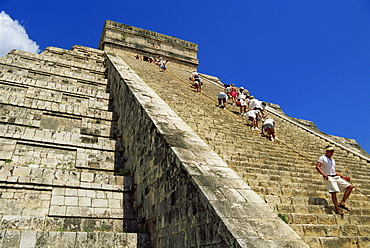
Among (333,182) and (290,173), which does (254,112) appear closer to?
(290,173)

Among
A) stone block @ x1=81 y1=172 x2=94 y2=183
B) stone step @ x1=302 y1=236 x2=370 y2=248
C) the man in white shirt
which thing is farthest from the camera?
A: stone block @ x1=81 y1=172 x2=94 y2=183

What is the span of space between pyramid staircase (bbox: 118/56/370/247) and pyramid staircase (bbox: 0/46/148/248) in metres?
2.25

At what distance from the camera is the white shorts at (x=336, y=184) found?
16.1ft

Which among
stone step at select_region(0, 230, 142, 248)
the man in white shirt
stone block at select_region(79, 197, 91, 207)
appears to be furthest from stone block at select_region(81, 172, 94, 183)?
the man in white shirt

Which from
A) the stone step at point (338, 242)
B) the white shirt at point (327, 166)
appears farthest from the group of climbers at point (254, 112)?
the stone step at point (338, 242)

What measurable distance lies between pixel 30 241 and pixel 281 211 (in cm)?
379

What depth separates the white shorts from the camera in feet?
16.1

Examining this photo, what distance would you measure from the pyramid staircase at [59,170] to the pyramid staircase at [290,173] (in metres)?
2.25

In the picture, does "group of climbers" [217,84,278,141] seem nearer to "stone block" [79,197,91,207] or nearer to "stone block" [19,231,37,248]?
"stone block" [79,197,91,207]

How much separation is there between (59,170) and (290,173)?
4.75m

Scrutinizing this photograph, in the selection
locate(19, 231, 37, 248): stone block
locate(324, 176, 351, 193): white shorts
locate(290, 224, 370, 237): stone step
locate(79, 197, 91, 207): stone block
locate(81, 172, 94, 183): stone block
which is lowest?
locate(19, 231, 37, 248): stone block

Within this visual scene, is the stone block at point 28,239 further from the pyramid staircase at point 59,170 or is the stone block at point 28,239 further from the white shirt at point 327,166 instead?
the white shirt at point 327,166

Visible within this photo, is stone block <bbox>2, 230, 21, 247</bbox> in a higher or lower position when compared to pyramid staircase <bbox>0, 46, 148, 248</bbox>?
lower

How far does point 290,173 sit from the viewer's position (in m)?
6.09
